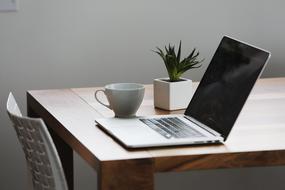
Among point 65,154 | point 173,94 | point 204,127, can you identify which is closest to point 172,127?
point 204,127

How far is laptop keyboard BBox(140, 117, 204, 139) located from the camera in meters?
1.89

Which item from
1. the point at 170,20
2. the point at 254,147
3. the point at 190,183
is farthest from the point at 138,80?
the point at 254,147

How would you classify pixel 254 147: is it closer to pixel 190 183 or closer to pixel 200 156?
pixel 200 156

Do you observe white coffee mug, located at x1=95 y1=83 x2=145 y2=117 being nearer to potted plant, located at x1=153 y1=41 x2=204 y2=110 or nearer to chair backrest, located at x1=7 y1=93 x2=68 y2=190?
potted plant, located at x1=153 y1=41 x2=204 y2=110

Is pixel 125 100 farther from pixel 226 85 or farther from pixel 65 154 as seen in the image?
pixel 65 154

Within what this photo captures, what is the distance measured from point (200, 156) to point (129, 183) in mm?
186

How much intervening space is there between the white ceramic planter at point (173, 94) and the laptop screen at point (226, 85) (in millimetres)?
119

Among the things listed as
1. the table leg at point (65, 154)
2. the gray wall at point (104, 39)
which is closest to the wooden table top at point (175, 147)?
the table leg at point (65, 154)

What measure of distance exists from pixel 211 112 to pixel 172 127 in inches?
4.6

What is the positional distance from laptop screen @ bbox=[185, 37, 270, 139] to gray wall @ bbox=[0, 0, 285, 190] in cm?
99

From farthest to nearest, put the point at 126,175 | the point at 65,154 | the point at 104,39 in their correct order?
the point at 104,39 → the point at 65,154 → the point at 126,175

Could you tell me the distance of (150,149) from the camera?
178cm

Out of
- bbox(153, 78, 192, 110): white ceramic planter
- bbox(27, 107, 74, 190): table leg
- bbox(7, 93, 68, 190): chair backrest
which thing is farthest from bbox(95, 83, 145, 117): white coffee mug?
bbox(27, 107, 74, 190): table leg

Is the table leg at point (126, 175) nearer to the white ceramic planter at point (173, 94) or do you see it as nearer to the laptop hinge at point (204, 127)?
the laptop hinge at point (204, 127)
